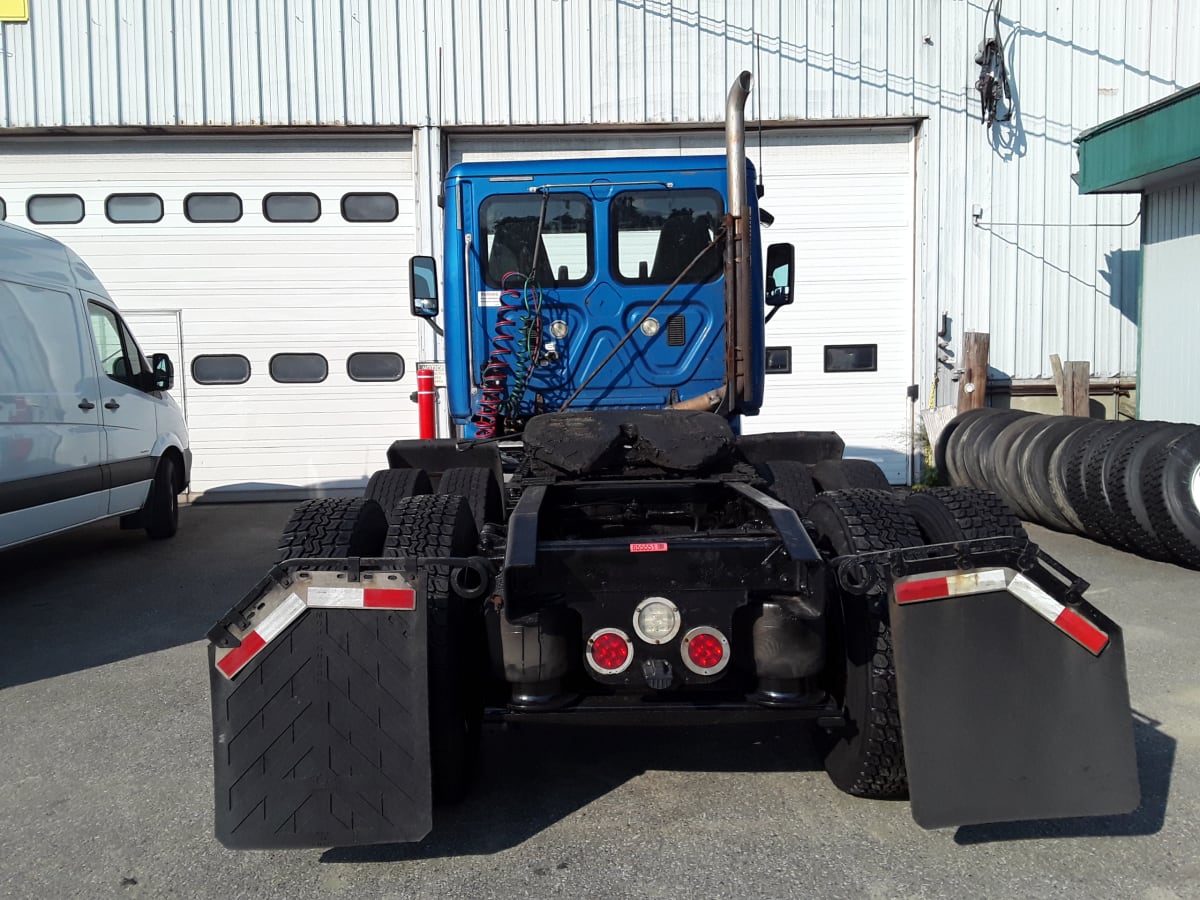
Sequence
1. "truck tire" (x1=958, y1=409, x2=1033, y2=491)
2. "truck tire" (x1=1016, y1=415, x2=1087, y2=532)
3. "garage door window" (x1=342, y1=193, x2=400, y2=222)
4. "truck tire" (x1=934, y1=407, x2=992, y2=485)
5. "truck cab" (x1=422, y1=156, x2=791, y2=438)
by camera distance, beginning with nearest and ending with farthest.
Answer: "truck cab" (x1=422, y1=156, x2=791, y2=438) < "truck tire" (x1=1016, y1=415, x2=1087, y2=532) < "truck tire" (x1=958, y1=409, x2=1033, y2=491) < "truck tire" (x1=934, y1=407, x2=992, y2=485) < "garage door window" (x1=342, y1=193, x2=400, y2=222)

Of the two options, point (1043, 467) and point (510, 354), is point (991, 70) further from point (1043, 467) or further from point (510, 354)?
point (510, 354)

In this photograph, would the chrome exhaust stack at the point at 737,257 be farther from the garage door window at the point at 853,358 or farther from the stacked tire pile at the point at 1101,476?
the garage door window at the point at 853,358

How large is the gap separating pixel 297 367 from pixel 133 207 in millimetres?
2541

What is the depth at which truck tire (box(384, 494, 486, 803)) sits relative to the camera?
306 cm

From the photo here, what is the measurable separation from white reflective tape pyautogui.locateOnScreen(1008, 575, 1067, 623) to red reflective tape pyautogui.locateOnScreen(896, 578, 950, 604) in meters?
0.20

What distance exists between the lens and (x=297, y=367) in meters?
11.1

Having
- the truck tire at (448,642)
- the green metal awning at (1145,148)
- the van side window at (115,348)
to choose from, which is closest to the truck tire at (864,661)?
the truck tire at (448,642)

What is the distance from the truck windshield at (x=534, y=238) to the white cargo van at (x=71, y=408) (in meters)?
3.21

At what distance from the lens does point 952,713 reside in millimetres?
2844

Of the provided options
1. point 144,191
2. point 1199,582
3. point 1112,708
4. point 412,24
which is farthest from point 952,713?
point 144,191

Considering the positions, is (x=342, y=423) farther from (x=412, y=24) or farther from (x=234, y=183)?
(x=412, y=24)

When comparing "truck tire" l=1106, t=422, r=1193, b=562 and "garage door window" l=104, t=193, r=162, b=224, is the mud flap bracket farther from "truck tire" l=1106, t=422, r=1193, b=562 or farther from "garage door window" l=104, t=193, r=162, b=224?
"garage door window" l=104, t=193, r=162, b=224

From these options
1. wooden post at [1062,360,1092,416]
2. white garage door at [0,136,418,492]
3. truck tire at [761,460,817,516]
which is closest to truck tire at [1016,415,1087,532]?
wooden post at [1062,360,1092,416]

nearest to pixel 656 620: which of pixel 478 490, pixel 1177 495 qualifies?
pixel 478 490
